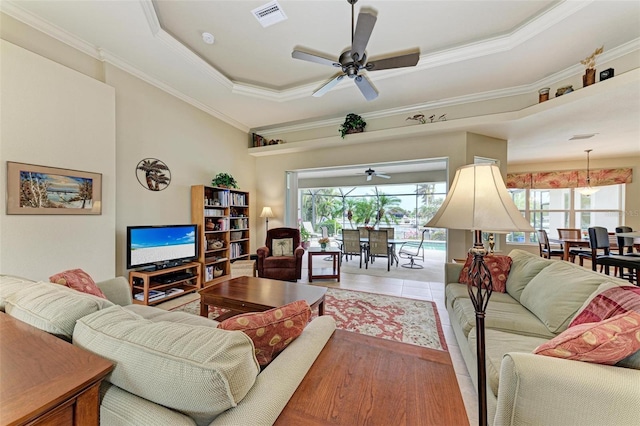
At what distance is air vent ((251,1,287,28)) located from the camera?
2269 millimetres

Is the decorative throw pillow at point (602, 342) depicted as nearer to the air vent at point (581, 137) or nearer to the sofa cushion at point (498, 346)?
the sofa cushion at point (498, 346)

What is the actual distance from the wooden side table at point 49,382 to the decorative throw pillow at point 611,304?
6.96 ft

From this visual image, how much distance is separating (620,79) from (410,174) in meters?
5.06

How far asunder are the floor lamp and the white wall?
3.44 metres

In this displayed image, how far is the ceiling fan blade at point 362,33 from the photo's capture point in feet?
5.79

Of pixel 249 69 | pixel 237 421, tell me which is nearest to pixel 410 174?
pixel 249 69

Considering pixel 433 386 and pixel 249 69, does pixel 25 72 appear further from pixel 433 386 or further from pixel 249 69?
pixel 433 386

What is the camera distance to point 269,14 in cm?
236

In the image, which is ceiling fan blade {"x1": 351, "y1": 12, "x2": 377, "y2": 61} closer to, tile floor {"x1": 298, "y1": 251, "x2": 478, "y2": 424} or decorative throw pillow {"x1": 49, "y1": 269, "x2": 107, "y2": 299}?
decorative throw pillow {"x1": 49, "y1": 269, "x2": 107, "y2": 299}

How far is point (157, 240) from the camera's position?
326 cm

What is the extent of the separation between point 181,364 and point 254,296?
179 centimetres

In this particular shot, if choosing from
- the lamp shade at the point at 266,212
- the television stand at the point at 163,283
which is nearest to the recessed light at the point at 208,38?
the television stand at the point at 163,283

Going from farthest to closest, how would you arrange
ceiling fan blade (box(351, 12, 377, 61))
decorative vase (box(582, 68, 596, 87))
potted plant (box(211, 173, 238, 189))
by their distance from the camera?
1. potted plant (box(211, 173, 238, 189))
2. decorative vase (box(582, 68, 596, 87))
3. ceiling fan blade (box(351, 12, 377, 61))

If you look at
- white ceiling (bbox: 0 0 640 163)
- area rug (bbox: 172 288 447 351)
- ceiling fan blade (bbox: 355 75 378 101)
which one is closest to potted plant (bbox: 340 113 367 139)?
white ceiling (bbox: 0 0 640 163)
